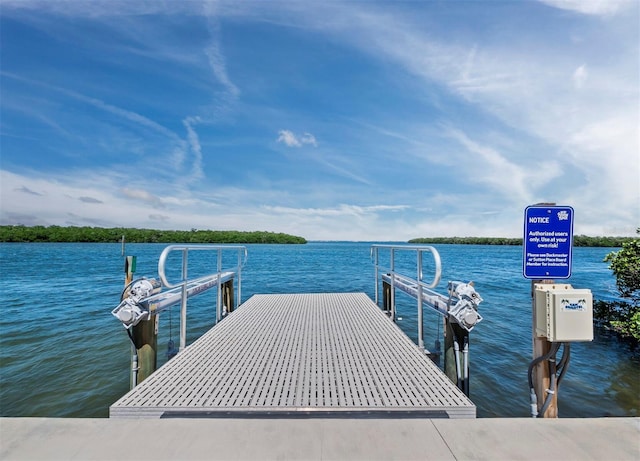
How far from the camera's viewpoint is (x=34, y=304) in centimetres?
810

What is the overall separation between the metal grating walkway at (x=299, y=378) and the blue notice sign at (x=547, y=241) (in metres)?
1.09

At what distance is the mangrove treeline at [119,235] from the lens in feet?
183

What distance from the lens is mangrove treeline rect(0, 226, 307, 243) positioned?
5578cm

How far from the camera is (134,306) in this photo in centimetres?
296

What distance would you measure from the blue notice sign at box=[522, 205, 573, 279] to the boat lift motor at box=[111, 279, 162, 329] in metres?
3.33

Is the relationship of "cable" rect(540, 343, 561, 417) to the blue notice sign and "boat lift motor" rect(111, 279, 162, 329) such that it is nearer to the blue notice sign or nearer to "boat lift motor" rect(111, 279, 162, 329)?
the blue notice sign

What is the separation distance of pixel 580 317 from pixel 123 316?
12.0ft

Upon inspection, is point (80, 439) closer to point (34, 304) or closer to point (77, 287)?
point (34, 304)

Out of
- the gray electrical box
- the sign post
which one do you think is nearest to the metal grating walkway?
the gray electrical box

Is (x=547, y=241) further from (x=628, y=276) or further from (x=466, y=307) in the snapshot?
(x=628, y=276)

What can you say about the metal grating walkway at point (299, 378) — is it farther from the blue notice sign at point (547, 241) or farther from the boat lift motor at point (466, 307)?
the blue notice sign at point (547, 241)

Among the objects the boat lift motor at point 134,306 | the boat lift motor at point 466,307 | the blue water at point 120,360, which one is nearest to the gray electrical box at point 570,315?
the boat lift motor at point 466,307

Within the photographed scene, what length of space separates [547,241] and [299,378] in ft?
7.11

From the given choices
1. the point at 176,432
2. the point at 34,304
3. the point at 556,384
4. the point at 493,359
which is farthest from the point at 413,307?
the point at 34,304
